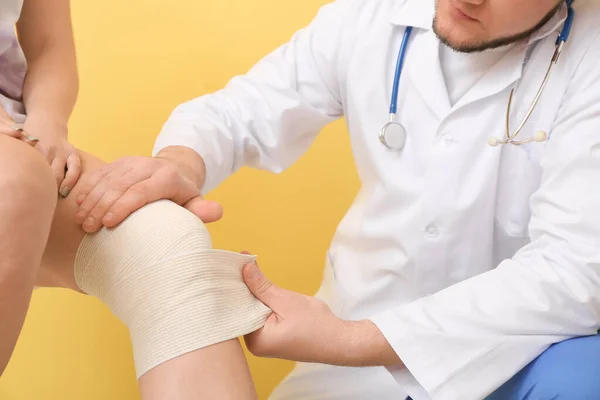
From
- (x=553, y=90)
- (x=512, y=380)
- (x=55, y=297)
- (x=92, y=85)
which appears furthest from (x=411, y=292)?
(x=92, y=85)

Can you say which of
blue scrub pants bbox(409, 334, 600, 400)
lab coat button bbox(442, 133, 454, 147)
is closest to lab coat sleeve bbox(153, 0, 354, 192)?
lab coat button bbox(442, 133, 454, 147)

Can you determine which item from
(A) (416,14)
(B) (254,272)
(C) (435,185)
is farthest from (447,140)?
(B) (254,272)

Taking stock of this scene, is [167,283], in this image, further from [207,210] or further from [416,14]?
[416,14]

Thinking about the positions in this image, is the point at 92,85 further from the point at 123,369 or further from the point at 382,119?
the point at 382,119

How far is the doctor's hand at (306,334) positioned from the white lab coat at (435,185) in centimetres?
3

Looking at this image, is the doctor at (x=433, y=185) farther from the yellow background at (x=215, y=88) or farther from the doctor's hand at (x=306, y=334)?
the yellow background at (x=215, y=88)

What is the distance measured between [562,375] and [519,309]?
9 centimetres

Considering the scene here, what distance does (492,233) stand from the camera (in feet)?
3.18

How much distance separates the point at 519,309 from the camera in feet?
2.62

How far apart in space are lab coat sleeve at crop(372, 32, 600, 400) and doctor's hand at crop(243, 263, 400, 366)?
0.08ft

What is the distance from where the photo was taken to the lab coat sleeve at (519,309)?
2.61 ft

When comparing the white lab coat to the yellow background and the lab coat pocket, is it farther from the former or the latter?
the yellow background

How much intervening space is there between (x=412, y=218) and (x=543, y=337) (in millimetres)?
251

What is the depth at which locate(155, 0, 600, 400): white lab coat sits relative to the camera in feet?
2.63
